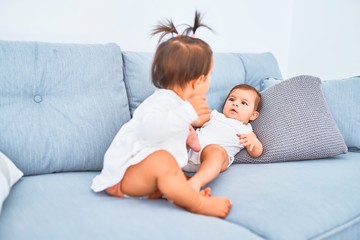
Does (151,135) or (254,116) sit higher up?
(151,135)

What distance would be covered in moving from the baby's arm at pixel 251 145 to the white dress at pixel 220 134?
0.10 feet

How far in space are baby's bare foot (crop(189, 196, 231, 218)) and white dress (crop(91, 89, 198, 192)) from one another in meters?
0.19

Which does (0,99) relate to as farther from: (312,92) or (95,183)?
(312,92)

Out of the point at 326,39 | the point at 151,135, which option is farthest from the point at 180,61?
the point at 326,39

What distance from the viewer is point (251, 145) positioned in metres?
1.58

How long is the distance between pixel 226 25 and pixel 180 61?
1441mm

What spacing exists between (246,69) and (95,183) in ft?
3.91

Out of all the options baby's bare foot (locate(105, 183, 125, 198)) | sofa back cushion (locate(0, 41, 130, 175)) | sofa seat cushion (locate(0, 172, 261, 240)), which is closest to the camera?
sofa seat cushion (locate(0, 172, 261, 240))

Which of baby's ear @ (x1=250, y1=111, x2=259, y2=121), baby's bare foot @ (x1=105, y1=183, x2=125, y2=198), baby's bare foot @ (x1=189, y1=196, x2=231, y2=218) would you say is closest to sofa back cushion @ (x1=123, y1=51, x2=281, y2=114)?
baby's ear @ (x1=250, y1=111, x2=259, y2=121)

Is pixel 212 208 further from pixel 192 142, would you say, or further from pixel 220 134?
pixel 220 134

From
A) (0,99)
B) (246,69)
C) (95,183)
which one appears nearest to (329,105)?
(246,69)

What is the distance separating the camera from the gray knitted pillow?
160cm

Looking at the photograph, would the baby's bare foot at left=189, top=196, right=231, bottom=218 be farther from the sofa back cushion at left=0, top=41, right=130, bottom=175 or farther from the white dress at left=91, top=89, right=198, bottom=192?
the sofa back cushion at left=0, top=41, right=130, bottom=175

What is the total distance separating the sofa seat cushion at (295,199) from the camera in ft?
3.50
